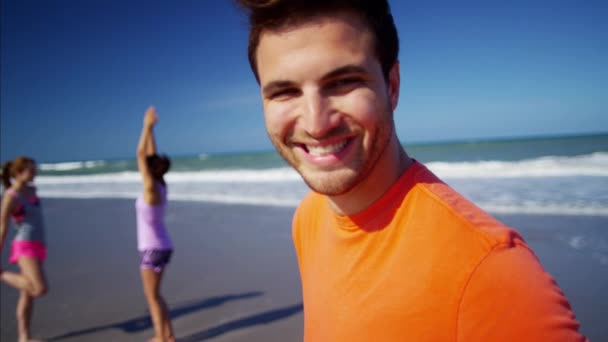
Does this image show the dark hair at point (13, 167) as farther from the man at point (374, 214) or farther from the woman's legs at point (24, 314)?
the man at point (374, 214)

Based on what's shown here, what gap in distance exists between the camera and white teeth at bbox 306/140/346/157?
1.30 meters

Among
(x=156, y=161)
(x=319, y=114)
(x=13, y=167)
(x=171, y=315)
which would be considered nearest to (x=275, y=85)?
(x=319, y=114)

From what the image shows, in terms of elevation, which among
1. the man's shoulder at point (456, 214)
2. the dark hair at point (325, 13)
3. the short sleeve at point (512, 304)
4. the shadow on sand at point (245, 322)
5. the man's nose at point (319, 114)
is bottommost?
the shadow on sand at point (245, 322)

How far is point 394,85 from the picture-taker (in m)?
1.48

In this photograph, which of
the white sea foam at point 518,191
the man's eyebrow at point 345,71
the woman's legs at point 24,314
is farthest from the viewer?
the white sea foam at point 518,191

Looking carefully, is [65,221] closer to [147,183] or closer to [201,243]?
[201,243]

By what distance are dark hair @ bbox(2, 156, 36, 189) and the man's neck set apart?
193 inches

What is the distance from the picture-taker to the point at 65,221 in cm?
1015

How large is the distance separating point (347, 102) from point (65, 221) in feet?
38.6

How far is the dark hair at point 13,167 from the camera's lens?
4359 mm

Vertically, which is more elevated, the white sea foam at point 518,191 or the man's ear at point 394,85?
the man's ear at point 394,85

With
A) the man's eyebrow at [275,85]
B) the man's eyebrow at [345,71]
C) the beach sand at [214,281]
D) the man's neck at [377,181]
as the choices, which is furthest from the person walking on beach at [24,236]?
the man's eyebrow at [345,71]

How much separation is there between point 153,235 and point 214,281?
6.22ft

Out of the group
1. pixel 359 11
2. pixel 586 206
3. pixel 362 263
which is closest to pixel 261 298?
pixel 362 263
